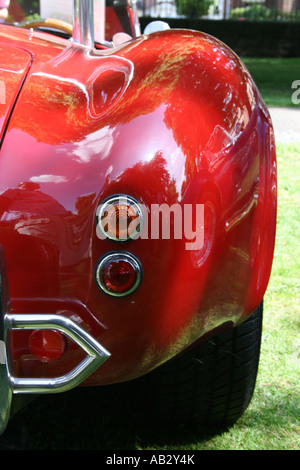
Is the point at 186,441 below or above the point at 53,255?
below

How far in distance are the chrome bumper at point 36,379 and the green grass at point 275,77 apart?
8.37m

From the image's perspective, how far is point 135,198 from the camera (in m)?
1.54

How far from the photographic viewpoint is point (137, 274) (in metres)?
1.56

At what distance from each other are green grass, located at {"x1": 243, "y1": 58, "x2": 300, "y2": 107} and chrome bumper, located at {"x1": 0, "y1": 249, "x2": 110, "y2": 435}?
330 inches

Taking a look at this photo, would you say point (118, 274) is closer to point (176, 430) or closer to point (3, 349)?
point (3, 349)

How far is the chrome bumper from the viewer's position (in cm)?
153

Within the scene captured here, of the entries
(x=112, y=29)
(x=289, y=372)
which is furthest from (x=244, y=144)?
(x=112, y=29)

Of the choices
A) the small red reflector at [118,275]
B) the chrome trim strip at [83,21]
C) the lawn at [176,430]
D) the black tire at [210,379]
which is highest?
the chrome trim strip at [83,21]

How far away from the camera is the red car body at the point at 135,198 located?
5.07 ft

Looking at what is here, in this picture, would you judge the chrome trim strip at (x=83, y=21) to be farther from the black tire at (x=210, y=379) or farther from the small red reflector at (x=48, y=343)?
the small red reflector at (x=48, y=343)

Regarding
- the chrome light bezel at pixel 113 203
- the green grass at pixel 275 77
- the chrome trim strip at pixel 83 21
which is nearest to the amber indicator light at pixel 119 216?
the chrome light bezel at pixel 113 203

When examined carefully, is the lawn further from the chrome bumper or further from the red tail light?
the red tail light

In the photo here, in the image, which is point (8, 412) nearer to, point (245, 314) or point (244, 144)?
point (245, 314)

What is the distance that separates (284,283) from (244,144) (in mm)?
1969
